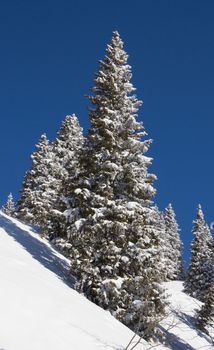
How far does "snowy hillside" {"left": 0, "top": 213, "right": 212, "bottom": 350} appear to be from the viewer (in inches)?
421

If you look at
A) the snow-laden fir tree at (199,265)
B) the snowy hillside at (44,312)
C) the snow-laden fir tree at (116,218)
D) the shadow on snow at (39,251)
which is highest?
the snow-laden fir tree at (199,265)

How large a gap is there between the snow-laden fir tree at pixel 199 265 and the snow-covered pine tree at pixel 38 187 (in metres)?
28.1

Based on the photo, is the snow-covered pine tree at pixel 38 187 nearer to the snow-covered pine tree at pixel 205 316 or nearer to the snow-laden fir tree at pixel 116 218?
the snow-covered pine tree at pixel 205 316

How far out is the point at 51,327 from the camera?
1177cm

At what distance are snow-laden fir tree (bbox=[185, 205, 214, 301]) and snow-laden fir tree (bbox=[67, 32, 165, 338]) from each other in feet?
135

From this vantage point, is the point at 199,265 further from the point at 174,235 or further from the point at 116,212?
the point at 116,212

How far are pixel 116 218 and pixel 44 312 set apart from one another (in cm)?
855

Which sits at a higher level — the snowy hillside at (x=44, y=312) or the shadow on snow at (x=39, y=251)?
the shadow on snow at (x=39, y=251)

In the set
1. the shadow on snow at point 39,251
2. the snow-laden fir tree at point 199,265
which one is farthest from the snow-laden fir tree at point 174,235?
the shadow on snow at point 39,251

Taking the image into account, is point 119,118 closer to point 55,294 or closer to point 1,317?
point 55,294

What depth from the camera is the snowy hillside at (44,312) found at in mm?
10688

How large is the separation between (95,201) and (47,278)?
15.8ft

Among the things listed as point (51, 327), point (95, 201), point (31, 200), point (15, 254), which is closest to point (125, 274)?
point (95, 201)

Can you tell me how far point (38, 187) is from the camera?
41.0 m
